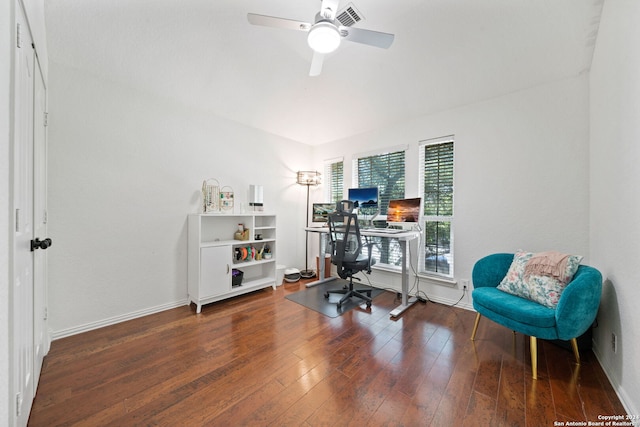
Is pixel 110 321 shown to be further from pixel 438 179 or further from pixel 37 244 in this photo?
pixel 438 179

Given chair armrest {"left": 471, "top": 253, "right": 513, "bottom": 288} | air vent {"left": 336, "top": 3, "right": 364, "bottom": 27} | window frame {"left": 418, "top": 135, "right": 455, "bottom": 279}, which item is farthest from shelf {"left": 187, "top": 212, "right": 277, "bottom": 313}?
chair armrest {"left": 471, "top": 253, "right": 513, "bottom": 288}

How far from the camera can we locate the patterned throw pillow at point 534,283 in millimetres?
1829

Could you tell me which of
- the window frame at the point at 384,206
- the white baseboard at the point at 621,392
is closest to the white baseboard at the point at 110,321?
the window frame at the point at 384,206

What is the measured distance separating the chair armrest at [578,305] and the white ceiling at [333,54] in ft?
6.55

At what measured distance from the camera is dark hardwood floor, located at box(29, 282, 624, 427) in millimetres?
1386

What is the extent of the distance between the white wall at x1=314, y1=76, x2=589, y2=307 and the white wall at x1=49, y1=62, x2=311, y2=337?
3118mm

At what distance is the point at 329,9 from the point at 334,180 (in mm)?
2897

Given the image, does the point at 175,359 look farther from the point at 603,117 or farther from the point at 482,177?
the point at 603,117

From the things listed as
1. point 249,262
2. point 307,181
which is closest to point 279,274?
point 249,262

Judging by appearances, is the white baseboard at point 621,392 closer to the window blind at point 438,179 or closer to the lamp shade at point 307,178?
the window blind at point 438,179

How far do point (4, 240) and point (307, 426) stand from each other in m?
1.60

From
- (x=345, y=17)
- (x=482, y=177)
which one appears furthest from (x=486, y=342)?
(x=345, y=17)

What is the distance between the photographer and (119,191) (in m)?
2.55

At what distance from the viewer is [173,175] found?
2.94 meters
